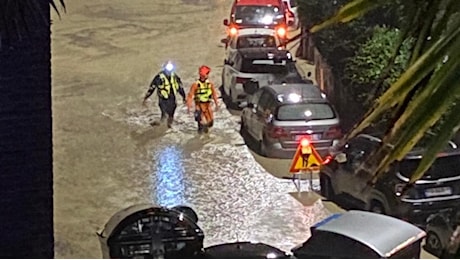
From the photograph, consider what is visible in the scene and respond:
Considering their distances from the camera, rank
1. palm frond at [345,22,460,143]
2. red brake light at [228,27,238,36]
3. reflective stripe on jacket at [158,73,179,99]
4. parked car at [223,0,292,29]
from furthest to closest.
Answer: parked car at [223,0,292,29] → red brake light at [228,27,238,36] → reflective stripe on jacket at [158,73,179,99] → palm frond at [345,22,460,143]

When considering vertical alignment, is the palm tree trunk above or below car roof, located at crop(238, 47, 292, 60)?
above

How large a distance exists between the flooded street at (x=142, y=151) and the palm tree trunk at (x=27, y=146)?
3.68 m

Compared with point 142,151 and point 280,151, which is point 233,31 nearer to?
point 142,151

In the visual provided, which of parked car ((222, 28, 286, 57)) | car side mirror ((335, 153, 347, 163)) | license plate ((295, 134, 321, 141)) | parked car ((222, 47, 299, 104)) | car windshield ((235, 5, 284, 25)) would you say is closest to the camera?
car side mirror ((335, 153, 347, 163))

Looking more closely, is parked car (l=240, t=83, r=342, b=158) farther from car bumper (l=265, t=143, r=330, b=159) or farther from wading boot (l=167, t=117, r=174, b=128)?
wading boot (l=167, t=117, r=174, b=128)

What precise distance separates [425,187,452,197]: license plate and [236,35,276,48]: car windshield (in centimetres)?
764

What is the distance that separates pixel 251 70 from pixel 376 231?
27.9ft

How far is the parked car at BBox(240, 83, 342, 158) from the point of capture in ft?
46.9

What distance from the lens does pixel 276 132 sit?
1435 centimetres

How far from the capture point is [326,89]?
57.5 feet

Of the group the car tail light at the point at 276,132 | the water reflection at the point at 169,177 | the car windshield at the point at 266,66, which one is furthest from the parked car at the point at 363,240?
the car windshield at the point at 266,66

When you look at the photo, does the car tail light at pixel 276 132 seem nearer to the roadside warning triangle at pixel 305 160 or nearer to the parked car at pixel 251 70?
the roadside warning triangle at pixel 305 160

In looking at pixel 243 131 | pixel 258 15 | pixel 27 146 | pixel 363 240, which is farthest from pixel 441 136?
pixel 258 15

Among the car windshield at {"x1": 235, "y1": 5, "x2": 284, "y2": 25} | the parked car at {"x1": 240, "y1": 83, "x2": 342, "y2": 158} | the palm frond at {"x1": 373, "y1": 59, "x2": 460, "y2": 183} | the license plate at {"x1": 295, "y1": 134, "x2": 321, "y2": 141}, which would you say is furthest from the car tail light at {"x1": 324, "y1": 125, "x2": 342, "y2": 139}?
the palm frond at {"x1": 373, "y1": 59, "x2": 460, "y2": 183}
